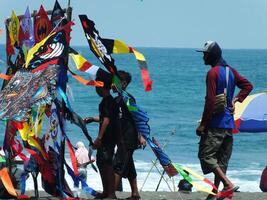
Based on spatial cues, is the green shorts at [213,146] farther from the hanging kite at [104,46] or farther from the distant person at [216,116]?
the hanging kite at [104,46]

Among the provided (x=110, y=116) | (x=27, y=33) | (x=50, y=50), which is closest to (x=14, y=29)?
(x=27, y=33)

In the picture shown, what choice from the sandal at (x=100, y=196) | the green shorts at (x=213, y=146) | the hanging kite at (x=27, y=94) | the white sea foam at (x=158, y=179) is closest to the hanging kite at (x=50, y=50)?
the hanging kite at (x=27, y=94)

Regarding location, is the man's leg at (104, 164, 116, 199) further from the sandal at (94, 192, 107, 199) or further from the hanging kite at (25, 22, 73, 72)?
the hanging kite at (25, 22, 73, 72)

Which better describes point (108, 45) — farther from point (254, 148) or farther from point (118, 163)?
point (254, 148)

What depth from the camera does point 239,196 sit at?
10.7 meters

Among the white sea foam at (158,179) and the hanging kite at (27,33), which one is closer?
the hanging kite at (27,33)

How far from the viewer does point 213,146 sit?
30.8 feet

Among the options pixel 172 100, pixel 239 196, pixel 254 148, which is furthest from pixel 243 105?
pixel 172 100

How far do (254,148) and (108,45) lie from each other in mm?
21625

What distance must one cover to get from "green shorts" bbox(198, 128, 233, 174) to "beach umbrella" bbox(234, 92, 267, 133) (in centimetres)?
419

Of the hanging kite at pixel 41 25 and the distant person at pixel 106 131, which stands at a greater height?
the hanging kite at pixel 41 25

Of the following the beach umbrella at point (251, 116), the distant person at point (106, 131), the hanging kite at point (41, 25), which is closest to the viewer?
the distant person at point (106, 131)

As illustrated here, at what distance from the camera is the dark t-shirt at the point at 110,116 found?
9.41 metres

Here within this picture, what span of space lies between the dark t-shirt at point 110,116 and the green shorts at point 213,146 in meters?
0.90
